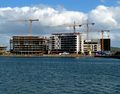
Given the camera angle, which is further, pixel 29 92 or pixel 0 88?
pixel 0 88

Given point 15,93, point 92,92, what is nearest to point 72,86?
point 92,92

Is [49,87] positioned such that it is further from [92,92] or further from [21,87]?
[92,92]

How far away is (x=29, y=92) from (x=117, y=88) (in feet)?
40.0

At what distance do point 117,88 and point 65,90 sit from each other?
7345 millimetres

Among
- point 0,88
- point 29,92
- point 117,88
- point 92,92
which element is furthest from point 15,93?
point 117,88

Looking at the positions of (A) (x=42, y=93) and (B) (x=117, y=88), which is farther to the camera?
(B) (x=117, y=88)

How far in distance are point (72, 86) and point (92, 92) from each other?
22.4 feet

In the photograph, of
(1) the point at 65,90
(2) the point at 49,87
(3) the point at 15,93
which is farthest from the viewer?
(2) the point at 49,87

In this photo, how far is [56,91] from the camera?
51.0m

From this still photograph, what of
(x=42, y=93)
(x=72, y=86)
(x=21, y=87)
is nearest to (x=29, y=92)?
(x=42, y=93)

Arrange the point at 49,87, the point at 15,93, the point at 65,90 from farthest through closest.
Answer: the point at 49,87
the point at 65,90
the point at 15,93

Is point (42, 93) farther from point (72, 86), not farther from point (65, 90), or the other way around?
point (72, 86)

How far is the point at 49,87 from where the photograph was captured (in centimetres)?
5547

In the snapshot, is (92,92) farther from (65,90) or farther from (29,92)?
(29,92)
